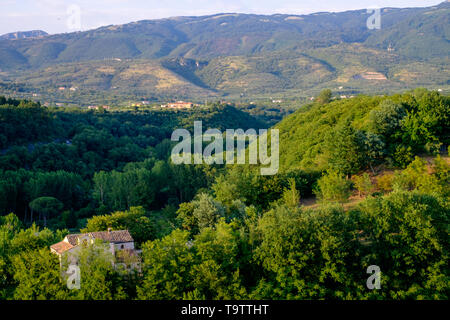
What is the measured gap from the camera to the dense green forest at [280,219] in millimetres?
20125

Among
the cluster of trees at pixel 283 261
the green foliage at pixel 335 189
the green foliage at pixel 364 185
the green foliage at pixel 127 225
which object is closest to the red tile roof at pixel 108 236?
the cluster of trees at pixel 283 261

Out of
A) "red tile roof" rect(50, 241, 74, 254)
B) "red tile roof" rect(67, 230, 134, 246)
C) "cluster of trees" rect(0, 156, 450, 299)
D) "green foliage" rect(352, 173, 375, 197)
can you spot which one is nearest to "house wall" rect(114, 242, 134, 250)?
"red tile roof" rect(67, 230, 134, 246)

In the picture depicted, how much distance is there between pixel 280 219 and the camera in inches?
899

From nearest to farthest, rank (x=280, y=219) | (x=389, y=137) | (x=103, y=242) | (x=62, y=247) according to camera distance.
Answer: (x=103, y=242) → (x=280, y=219) → (x=62, y=247) → (x=389, y=137)

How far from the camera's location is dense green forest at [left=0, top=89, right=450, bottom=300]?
20.1m

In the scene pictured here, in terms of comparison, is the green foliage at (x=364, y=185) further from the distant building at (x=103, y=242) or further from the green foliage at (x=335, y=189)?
the distant building at (x=103, y=242)

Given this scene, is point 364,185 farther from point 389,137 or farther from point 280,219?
point 280,219

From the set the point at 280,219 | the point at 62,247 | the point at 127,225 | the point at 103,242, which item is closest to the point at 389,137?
the point at 280,219

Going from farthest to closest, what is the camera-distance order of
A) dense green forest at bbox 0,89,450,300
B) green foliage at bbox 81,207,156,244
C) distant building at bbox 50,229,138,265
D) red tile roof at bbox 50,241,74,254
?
green foliage at bbox 81,207,156,244 → red tile roof at bbox 50,241,74,254 → distant building at bbox 50,229,138,265 → dense green forest at bbox 0,89,450,300

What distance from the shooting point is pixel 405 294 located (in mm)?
19750

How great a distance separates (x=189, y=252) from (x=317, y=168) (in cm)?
1784

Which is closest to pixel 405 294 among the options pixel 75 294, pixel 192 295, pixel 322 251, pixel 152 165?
pixel 322 251

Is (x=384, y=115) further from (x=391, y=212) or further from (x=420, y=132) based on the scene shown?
(x=391, y=212)

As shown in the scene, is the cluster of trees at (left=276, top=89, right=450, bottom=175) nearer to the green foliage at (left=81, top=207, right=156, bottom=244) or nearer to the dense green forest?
the dense green forest
